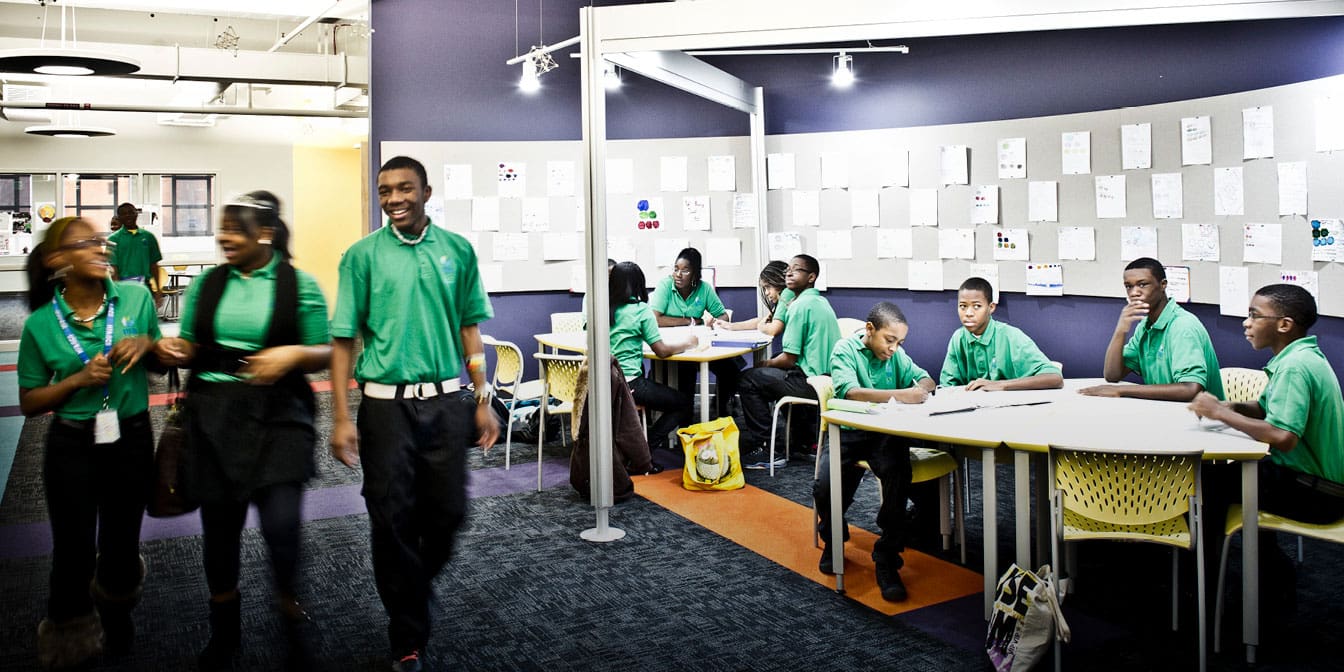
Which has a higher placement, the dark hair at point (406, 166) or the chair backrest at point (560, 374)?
the dark hair at point (406, 166)

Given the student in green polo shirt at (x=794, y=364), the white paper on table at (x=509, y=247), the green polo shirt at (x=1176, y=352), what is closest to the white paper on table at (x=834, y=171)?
the student in green polo shirt at (x=794, y=364)

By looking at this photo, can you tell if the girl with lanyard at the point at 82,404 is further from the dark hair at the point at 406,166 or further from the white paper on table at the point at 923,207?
the white paper on table at the point at 923,207

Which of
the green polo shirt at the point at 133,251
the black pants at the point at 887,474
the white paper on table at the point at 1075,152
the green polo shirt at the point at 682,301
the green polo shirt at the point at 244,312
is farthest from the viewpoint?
the green polo shirt at the point at 133,251

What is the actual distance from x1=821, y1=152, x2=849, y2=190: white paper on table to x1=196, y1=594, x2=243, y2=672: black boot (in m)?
6.10

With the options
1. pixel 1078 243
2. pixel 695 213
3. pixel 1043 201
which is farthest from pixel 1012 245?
pixel 695 213

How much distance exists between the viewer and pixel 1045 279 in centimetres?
707

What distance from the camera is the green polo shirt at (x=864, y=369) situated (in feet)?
14.4

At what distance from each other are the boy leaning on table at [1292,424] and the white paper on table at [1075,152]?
315cm

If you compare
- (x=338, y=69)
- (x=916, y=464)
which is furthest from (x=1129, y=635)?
(x=338, y=69)

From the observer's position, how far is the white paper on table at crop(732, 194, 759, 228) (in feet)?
28.1

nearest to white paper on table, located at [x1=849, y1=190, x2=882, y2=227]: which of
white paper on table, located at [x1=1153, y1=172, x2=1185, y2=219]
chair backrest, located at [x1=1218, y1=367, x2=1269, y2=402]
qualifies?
white paper on table, located at [x1=1153, y1=172, x2=1185, y2=219]

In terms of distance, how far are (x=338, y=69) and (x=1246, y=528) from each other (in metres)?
12.7

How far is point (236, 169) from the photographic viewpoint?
18.8 meters

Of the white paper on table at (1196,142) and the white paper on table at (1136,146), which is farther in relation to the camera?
the white paper on table at (1136,146)
